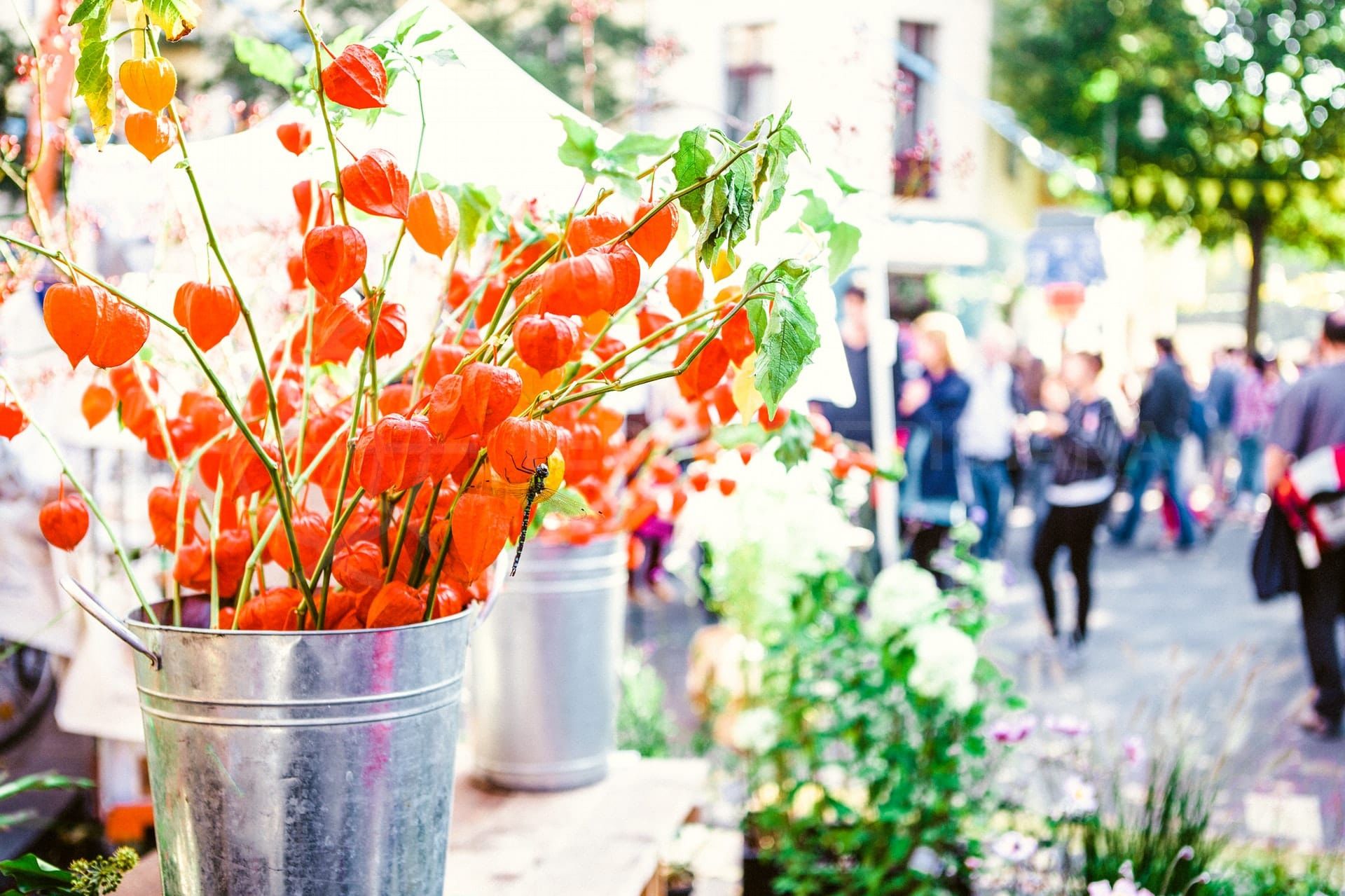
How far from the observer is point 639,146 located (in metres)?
1.42

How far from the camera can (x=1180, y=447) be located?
9664 millimetres

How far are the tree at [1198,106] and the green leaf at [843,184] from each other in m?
13.9

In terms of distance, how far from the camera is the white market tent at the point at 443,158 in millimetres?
1533

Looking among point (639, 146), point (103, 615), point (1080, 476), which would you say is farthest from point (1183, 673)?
point (103, 615)

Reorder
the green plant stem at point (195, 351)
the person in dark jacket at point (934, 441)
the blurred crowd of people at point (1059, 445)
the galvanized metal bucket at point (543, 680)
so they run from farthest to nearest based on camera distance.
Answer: the person in dark jacket at point (934, 441)
the blurred crowd of people at point (1059, 445)
the galvanized metal bucket at point (543, 680)
the green plant stem at point (195, 351)

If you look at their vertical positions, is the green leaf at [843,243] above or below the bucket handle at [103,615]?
above

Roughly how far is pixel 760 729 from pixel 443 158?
153 centimetres

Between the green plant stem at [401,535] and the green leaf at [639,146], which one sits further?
the green leaf at [639,146]

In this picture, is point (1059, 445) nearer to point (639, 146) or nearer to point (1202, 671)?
point (1202, 671)

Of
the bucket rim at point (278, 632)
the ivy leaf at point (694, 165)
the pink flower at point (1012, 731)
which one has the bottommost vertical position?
the pink flower at point (1012, 731)

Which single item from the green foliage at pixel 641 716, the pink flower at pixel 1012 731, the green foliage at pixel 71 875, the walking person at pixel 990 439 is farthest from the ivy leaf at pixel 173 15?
the walking person at pixel 990 439

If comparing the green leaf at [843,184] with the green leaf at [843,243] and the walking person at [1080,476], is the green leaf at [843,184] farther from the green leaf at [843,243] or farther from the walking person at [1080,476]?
the walking person at [1080,476]

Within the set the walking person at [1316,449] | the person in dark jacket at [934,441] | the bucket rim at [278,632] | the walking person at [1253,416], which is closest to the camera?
the bucket rim at [278,632]

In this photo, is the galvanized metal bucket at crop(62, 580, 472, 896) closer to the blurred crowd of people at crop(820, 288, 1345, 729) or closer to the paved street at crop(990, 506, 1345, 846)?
the paved street at crop(990, 506, 1345, 846)
